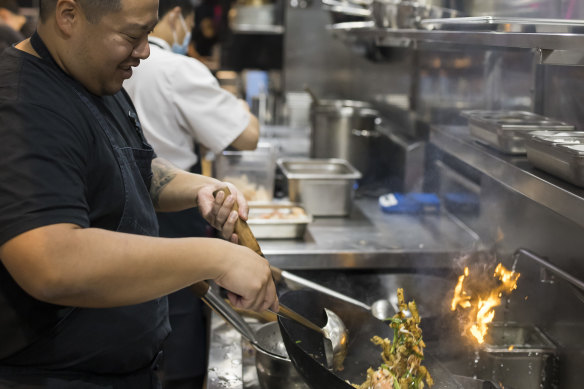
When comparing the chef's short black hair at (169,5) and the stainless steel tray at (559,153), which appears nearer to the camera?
the stainless steel tray at (559,153)

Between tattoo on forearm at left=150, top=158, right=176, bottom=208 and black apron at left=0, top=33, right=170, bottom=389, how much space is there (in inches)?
8.4

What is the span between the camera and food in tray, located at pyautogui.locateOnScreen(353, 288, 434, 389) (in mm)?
1552

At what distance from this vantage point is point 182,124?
276 centimetres

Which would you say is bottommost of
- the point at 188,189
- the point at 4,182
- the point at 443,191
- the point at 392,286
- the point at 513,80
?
the point at 392,286

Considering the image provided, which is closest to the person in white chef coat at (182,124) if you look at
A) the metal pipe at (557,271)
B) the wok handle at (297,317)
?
the wok handle at (297,317)

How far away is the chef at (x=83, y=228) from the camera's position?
3.70ft

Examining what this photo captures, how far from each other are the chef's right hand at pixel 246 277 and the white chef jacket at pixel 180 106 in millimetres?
1513

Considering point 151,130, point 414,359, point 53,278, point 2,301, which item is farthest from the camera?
point 151,130

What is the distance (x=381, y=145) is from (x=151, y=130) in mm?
1752

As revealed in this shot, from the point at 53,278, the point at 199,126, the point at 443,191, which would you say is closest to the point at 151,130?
the point at 199,126

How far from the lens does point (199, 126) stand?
2.74 metres

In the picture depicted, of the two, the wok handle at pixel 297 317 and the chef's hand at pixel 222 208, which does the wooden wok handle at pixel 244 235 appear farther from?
the wok handle at pixel 297 317

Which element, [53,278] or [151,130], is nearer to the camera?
[53,278]

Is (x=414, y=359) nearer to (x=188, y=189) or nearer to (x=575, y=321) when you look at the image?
(x=575, y=321)
